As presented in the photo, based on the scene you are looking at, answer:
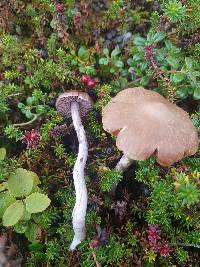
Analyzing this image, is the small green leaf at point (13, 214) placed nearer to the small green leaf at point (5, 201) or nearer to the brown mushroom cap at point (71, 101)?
the small green leaf at point (5, 201)

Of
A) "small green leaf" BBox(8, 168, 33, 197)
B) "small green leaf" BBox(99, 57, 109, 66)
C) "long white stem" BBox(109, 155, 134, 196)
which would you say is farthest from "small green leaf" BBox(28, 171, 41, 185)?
"small green leaf" BBox(99, 57, 109, 66)

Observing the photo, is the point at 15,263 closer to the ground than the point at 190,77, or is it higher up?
closer to the ground

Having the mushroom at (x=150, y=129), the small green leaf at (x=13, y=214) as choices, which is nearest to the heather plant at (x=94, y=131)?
the small green leaf at (x=13, y=214)

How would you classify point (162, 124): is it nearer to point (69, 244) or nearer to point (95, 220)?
point (95, 220)

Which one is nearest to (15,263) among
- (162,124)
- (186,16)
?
(162,124)

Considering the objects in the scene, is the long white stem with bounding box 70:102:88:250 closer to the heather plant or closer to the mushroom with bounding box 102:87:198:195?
the heather plant

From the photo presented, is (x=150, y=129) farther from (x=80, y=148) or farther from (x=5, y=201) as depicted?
(x=5, y=201)

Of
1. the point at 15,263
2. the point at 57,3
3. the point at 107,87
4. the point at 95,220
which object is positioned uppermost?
the point at 57,3
